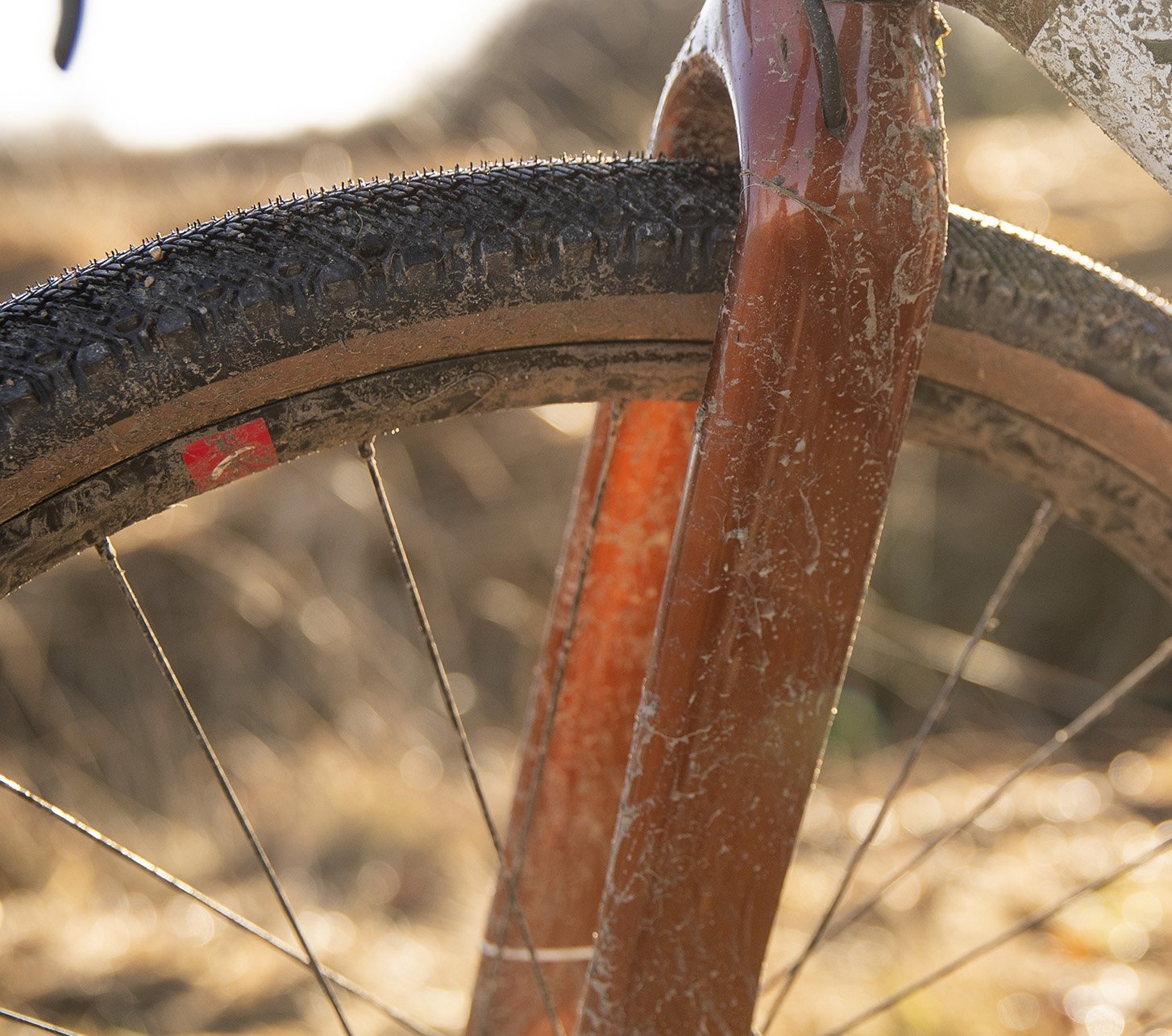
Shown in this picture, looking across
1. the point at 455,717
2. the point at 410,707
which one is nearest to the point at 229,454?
the point at 455,717

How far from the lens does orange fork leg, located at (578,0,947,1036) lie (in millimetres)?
534

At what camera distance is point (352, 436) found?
59 centimetres

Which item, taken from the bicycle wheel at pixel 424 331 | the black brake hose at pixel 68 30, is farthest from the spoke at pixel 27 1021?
the black brake hose at pixel 68 30

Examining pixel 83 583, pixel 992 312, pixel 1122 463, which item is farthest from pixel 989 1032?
pixel 83 583

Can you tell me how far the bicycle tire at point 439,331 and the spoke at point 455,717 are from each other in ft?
0.22

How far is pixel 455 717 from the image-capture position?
715 mm

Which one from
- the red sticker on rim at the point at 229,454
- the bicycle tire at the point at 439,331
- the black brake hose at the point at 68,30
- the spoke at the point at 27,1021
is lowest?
the spoke at the point at 27,1021

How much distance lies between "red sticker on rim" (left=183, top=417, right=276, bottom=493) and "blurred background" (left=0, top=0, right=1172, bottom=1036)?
121 centimetres

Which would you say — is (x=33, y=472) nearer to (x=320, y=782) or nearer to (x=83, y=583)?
(x=320, y=782)

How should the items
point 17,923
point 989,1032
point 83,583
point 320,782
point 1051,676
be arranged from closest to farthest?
1. point 989,1032
2. point 17,923
3. point 320,782
4. point 1051,676
5. point 83,583

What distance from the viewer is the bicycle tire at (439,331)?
1.68 ft

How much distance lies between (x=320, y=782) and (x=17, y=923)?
2.06 feet

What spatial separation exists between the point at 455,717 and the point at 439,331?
267 mm

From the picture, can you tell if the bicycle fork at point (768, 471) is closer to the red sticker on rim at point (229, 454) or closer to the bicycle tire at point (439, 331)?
the bicycle tire at point (439, 331)
